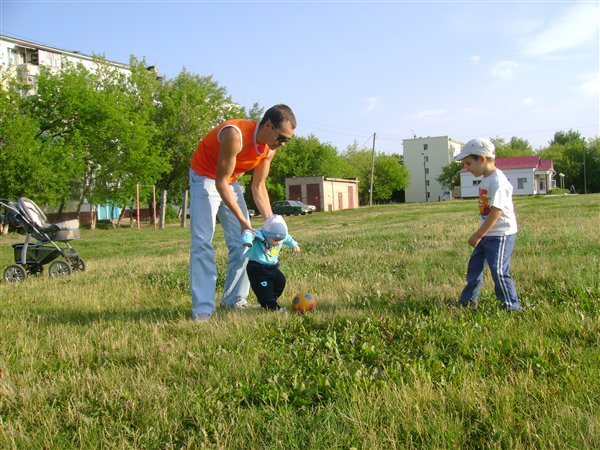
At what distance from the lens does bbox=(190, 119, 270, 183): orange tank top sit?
4.85 metres

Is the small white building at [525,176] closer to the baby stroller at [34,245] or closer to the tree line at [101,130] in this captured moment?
the tree line at [101,130]

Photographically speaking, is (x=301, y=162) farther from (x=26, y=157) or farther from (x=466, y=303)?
(x=466, y=303)

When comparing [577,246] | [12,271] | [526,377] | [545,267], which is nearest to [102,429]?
[526,377]

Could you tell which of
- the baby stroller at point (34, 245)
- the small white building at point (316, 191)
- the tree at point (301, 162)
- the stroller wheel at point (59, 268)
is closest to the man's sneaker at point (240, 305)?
the baby stroller at point (34, 245)

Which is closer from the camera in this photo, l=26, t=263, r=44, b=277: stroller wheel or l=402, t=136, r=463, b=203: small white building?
l=26, t=263, r=44, b=277: stroller wheel

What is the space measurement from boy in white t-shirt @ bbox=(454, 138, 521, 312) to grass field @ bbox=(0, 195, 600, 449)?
161mm

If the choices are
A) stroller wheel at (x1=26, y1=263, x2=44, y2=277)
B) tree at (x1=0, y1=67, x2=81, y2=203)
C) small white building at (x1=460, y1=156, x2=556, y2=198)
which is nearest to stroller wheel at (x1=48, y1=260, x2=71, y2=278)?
stroller wheel at (x1=26, y1=263, x2=44, y2=277)

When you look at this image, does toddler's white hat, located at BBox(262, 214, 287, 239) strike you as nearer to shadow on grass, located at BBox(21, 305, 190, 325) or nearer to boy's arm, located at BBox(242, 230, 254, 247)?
boy's arm, located at BBox(242, 230, 254, 247)

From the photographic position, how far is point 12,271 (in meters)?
9.72

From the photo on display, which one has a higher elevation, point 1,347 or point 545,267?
point 545,267

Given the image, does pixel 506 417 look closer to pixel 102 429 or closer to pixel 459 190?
pixel 102 429

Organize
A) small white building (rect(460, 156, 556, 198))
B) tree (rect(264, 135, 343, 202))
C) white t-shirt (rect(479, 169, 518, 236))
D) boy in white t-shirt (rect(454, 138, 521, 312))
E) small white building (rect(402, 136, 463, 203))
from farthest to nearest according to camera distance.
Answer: small white building (rect(402, 136, 463, 203)), small white building (rect(460, 156, 556, 198)), tree (rect(264, 135, 343, 202)), white t-shirt (rect(479, 169, 518, 236)), boy in white t-shirt (rect(454, 138, 521, 312))

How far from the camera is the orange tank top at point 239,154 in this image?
15.9 ft

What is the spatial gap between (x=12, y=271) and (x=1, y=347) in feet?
20.7
